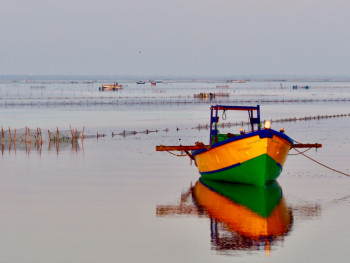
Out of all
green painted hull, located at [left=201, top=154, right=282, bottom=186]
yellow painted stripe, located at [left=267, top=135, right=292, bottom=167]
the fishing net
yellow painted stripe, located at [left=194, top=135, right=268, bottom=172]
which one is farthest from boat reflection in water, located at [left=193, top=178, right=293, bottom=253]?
the fishing net

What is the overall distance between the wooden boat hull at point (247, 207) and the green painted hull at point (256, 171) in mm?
311

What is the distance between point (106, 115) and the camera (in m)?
124

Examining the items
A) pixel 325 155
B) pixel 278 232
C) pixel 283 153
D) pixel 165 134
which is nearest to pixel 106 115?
pixel 165 134

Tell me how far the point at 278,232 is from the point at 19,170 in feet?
74.3

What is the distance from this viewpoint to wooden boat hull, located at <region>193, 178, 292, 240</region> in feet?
84.7

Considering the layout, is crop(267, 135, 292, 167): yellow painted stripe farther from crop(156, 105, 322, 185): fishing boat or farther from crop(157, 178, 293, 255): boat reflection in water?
crop(157, 178, 293, 255): boat reflection in water

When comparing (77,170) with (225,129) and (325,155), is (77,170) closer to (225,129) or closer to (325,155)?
(325,155)

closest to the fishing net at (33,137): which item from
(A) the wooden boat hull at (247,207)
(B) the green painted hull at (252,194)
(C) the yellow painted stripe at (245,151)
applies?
Result: (C) the yellow painted stripe at (245,151)

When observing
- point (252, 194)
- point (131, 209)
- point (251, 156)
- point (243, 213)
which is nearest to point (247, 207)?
point (243, 213)

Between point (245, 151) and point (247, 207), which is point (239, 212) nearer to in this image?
point (247, 207)

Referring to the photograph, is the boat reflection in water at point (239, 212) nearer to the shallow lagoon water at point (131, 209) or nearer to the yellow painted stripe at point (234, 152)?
the shallow lagoon water at point (131, 209)

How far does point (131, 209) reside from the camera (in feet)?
99.2

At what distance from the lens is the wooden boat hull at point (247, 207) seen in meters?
25.8

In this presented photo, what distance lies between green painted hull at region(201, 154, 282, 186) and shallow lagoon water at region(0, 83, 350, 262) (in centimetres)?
109
